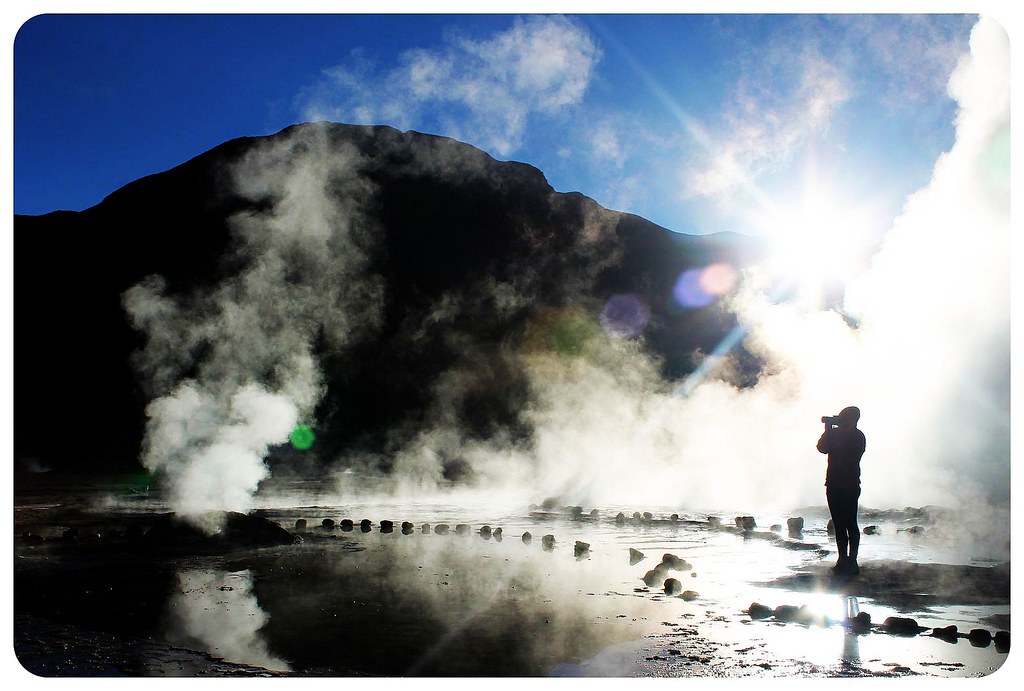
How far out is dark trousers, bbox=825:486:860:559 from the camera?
24.8 feet

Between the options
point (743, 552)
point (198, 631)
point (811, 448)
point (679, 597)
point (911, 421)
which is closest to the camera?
point (198, 631)

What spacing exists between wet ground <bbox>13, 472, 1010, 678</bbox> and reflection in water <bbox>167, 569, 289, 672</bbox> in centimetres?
3

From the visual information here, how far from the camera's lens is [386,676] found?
5027 millimetres

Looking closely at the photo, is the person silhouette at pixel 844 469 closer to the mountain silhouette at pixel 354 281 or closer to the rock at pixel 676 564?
the rock at pixel 676 564

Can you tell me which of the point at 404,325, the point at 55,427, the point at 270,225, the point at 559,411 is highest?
the point at 270,225

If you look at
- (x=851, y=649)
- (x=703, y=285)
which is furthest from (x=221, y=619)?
(x=703, y=285)

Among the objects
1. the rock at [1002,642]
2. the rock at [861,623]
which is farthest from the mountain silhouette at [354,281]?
the rock at [1002,642]

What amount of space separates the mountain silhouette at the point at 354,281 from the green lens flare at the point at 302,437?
0.83 meters

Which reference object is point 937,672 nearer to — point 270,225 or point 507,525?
point 507,525

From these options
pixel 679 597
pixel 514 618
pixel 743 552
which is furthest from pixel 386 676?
pixel 743 552

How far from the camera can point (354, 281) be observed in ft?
171

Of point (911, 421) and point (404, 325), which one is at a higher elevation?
point (404, 325)

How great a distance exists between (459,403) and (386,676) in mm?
43829

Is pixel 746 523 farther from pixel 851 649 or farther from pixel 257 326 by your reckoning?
pixel 257 326
